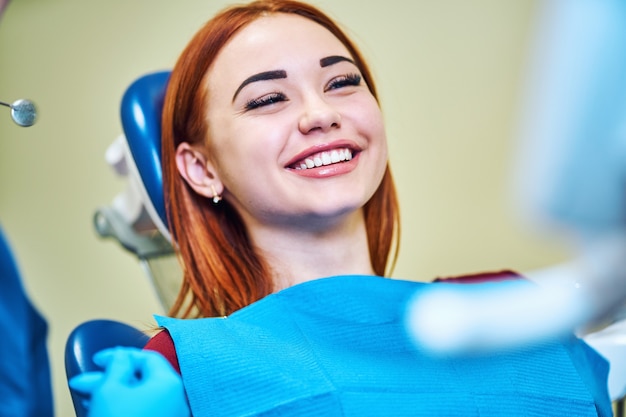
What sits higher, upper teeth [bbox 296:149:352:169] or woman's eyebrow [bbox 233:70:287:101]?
woman's eyebrow [bbox 233:70:287:101]

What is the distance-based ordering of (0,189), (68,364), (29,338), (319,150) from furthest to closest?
1. (0,189)
2. (319,150)
3. (68,364)
4. (29,338)

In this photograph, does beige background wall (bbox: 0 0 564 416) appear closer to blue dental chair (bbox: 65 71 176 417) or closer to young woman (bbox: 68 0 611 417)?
blue dental chair (bbox: 65 71 176 417)

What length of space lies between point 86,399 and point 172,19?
1.43 meters

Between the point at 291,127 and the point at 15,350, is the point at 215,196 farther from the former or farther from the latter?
the point at 15,350

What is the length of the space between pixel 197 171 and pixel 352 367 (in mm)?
443

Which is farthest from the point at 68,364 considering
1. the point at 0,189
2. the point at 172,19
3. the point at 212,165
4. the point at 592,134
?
the point at 172,19

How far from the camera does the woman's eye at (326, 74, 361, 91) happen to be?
42.1 inches

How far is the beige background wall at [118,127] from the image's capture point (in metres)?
1.55

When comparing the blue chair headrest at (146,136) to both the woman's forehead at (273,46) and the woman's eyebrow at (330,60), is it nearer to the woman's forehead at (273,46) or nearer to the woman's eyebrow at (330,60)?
the woman's forehead at (273,46)

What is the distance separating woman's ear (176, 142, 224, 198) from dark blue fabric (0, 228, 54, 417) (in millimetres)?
505

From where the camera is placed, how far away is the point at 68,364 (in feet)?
2.89

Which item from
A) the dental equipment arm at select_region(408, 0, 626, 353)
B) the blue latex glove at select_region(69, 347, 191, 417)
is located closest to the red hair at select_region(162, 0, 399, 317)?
the blue latex glove at select_region(69, 347, 191, 417)

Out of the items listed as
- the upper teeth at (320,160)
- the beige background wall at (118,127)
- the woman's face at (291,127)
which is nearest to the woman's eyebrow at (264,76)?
the woman's face at (291,127)

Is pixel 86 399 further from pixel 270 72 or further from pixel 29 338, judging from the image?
pixel 270 72
